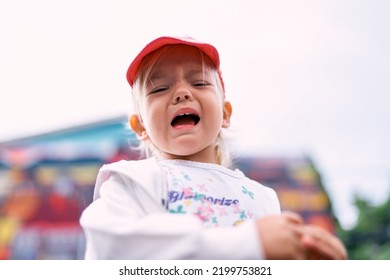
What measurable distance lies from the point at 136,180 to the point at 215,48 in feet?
1.13

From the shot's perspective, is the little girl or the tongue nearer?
the little girl

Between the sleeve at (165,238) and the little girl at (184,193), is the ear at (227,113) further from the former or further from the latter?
the sleeve at (165,238)

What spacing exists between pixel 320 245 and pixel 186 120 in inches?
14.5

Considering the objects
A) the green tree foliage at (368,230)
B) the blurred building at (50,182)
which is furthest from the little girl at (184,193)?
the green tree foliage at (368,230)

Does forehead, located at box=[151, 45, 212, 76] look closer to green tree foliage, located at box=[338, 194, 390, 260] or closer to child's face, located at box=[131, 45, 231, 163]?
child's face, located at box=[131, 45, 231, 163]

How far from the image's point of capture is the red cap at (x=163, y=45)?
0.89 meters

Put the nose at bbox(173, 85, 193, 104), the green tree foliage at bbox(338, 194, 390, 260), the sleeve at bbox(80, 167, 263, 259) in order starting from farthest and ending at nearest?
the green tree foliage at bbox(338, 194, 390, 260) < the nose at bbox(173, 85, 193, 104) < the sleeve at bbox(80, 167, 263, 259)

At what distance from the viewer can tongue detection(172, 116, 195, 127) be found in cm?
88

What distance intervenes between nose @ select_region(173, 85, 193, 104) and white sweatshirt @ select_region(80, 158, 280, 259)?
117 millimetres

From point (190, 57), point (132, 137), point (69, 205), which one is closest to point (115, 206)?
point (190, 57)

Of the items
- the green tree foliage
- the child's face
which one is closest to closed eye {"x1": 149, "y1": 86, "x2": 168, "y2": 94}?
the child's face

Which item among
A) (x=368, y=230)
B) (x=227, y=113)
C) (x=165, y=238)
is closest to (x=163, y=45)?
(x=227, y=113)

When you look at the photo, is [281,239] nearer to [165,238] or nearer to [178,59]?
[165,238]
